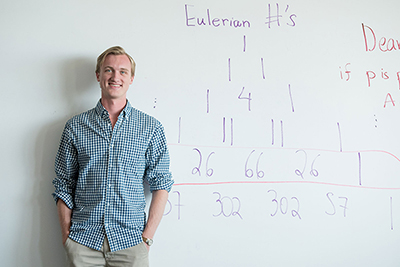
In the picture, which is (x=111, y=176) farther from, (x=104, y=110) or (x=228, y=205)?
(x=228, y=205)

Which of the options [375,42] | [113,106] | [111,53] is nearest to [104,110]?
[113,106]

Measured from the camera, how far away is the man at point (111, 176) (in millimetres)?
1215

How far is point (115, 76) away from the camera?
4.23ft

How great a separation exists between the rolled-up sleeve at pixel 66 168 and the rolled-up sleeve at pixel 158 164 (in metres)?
0.31

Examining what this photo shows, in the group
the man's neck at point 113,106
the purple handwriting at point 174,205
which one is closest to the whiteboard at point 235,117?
the purple handwriting at point 174,205

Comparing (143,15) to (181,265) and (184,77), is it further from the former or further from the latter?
(181,265)

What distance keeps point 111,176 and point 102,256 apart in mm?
316

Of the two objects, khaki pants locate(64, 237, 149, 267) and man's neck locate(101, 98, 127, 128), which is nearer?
khaki pants locate(64, 237, 149, 267)

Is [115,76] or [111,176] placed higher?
[115,76]

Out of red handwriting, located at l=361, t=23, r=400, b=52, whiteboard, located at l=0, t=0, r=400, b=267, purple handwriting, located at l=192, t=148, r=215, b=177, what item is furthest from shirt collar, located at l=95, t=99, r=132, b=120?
red handwriting, located at l=361, t=23, r=400, b=52

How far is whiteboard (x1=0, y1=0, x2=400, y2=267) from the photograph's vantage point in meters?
1.40

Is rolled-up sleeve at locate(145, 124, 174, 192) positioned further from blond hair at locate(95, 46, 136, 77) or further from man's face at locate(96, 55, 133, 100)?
blond hair at locate(95, 46, 136, 77)

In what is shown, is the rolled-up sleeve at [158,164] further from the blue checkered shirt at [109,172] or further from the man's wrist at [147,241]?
the man's wrist at [147,241]

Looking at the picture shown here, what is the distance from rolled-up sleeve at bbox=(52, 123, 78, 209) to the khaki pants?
0.58 ft
